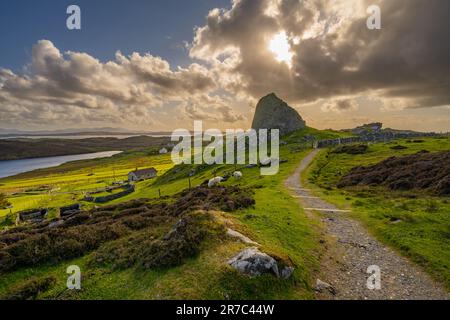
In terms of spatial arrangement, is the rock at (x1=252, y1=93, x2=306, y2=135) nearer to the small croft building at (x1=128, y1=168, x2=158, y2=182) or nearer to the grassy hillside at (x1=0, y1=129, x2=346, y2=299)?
the small croft building at (x1=128, y1=168, x2=158, y2=182)

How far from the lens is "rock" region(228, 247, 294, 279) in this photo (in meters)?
11.8

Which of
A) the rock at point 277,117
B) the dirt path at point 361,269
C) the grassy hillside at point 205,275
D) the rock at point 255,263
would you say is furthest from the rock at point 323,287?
the rock at point 277,117

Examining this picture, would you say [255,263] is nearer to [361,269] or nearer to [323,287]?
[323,287]

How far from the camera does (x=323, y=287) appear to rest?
40.7 ft

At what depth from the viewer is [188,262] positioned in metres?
13.1

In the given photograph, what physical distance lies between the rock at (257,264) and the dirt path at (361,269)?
6.40 ft

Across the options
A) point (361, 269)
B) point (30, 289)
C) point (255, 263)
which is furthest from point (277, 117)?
point (30, 289)

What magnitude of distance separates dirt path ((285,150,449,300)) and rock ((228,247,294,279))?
1.95m

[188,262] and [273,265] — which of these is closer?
[273,265]

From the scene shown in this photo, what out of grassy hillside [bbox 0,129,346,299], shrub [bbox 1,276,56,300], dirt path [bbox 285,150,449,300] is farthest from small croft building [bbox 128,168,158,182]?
dirt path [bbox 285,150,449,300]

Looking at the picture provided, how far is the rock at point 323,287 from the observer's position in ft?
39.9

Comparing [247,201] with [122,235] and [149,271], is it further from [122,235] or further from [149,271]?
[149,271]
